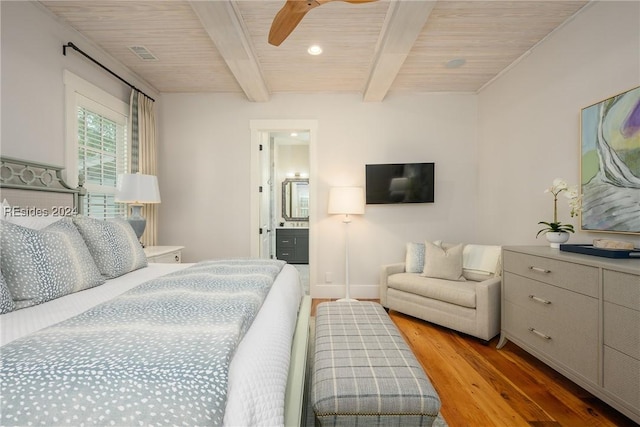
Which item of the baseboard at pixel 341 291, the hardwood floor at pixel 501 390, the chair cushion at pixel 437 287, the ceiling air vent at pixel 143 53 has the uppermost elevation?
the ceiling air vent at pixel 143 53

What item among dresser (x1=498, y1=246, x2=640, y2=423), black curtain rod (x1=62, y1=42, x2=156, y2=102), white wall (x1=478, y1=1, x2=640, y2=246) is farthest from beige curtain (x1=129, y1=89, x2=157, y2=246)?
white wall (x1=478, y1=1, x2=640, y2=246)

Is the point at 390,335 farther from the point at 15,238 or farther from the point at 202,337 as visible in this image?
the point at 15,238

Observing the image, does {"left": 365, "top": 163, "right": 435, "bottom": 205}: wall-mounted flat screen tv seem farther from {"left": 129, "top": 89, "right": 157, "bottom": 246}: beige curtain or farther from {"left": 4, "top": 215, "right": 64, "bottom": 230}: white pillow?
{"left": 4, "top": 215, "right": 64, "bottom": 230}: white pillow

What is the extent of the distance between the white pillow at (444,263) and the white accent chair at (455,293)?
56 mm

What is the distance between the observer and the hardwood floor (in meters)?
1.57

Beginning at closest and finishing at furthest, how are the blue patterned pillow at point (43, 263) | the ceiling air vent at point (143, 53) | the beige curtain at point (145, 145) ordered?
the blue patterned pillow at point (43, 263) < the ceiling air vent at point (143, 53) < the beige curtain at point (145, 145)

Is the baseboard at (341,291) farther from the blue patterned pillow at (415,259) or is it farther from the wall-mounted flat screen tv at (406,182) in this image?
the wall-mounted flat screen tv at (406,182)

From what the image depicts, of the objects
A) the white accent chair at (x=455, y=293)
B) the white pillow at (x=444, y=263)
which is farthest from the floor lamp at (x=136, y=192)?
the white pillow at (x=444, y=263)

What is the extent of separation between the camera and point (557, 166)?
2.47 meters

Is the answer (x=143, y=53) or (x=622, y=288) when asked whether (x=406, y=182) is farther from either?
(x=143, y=53)

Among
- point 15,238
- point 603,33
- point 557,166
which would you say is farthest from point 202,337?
point 603,33

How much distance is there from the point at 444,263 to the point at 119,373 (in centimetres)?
295

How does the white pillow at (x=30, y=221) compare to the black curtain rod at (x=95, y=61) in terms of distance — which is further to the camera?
the black curtain rod at (x=95, y=61)

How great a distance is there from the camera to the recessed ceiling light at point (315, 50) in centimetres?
265
